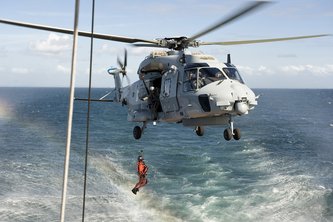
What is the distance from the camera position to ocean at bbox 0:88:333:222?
134ft

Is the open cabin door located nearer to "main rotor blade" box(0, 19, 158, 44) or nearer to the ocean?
"main rotor blade" box(0, 19, 158, 44)

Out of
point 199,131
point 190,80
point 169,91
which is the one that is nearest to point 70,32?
point 190,80

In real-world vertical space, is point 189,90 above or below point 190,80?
below

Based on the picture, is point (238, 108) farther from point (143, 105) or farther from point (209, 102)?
point (143, 105)

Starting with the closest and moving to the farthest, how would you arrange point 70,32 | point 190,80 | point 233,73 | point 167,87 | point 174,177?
point 70,32 < point 233,73 < point 190,80 < point 167,87 < point 174,177

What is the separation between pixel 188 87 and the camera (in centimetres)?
1970

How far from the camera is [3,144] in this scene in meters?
65.4

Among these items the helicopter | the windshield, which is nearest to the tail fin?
the helicopter

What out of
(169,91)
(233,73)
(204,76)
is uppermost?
(233,73)

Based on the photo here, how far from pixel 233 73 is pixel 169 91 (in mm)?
2962

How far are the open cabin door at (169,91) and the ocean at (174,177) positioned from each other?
67.4ft

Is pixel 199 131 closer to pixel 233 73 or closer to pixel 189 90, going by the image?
pixel 189 90

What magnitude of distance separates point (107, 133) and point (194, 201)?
38.3 metres

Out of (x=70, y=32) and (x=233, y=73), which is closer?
(x=70, y=32)
